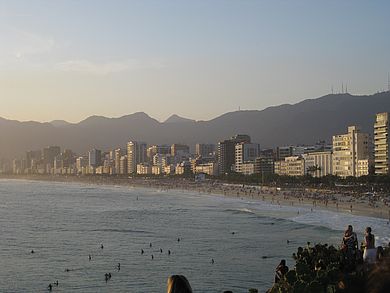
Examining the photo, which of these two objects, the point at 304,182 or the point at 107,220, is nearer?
the point at 107,220

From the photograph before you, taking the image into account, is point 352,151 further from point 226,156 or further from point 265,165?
point 226,156

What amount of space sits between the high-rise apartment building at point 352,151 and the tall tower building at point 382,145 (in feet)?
13.2

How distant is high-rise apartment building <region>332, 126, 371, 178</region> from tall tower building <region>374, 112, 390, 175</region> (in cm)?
402

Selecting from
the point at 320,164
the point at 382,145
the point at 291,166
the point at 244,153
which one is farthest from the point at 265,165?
the point at 382,145

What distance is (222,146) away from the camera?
572 ft

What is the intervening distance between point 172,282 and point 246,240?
3092cm

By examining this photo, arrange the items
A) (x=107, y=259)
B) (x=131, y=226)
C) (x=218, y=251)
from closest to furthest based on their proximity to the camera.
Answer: (x=107, y=259), (x=218, y=251), (x=131, y=226)

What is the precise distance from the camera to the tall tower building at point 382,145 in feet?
309

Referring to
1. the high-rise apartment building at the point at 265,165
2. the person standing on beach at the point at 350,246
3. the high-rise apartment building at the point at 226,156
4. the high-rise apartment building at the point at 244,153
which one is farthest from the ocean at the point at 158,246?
the high-rise apartment building at the point at 226,156

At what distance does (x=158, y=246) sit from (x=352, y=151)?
258 ft

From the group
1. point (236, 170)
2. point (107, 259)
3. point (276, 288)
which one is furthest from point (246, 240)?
point (236, 170)

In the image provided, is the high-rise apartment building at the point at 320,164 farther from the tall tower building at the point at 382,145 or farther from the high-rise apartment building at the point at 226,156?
the high-rise apartment building at the point at 226,156

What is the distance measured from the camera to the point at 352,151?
Result: 341ft

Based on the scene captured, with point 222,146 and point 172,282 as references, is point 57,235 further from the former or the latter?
point 222,146
